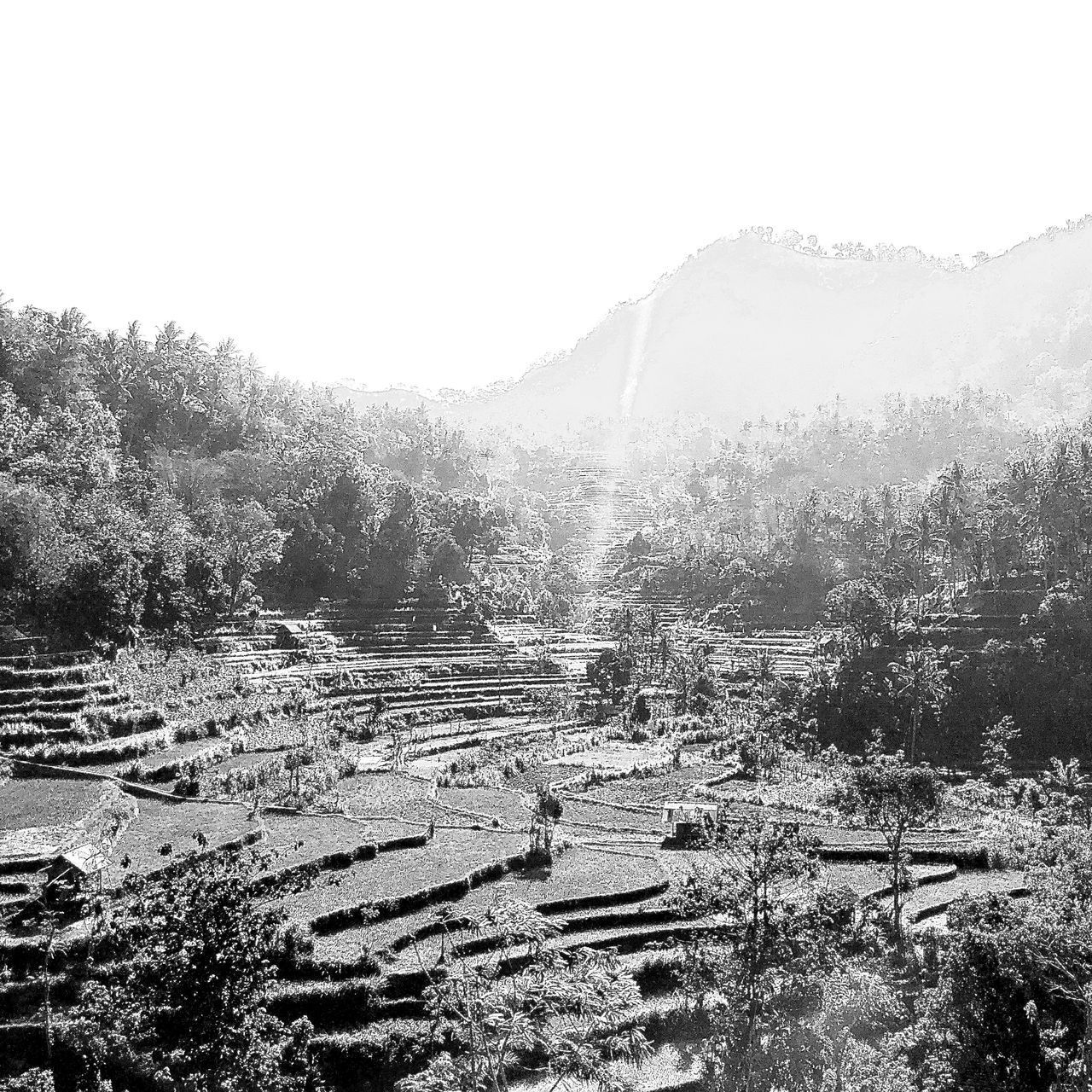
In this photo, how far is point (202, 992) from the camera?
38.9 feet

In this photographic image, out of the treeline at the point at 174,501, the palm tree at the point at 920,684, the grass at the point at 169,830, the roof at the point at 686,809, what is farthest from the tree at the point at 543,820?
the treeline at the point at 174,501

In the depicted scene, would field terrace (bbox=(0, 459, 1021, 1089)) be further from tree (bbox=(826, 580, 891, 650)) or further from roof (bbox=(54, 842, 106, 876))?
tree (bbox=(826, 580, 891, 650))

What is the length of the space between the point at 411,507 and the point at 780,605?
948 inches

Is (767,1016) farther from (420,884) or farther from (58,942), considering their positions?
(58,942)

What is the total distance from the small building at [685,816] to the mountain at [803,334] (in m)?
98.5

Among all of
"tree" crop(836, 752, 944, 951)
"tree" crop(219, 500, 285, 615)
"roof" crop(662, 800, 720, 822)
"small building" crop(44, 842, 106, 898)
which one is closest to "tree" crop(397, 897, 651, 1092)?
"small building" crop(44, 842, 106, 898)

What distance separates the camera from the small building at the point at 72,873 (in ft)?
60.3

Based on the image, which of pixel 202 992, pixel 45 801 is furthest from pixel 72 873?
pixel 202 992

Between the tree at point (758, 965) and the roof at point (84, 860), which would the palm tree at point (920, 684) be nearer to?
the tree at point (758, 965)

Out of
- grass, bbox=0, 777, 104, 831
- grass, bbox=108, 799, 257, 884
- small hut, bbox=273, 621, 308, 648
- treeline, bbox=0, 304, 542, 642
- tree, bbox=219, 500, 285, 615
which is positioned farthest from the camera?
tree, bbox=219, 500, 285, 615

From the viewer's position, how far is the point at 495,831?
2627 centimetres

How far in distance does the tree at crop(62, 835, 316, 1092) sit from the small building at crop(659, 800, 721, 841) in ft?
46.1

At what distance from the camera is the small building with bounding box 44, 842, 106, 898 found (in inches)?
723

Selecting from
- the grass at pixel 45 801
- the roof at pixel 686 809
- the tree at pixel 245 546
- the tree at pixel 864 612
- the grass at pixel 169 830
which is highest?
the tree at pixel 245 546
